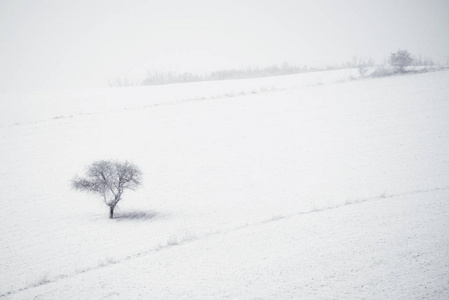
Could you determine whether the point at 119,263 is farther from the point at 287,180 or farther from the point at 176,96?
the point at 176,96

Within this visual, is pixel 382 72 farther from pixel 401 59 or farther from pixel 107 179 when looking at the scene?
pixel 107 179

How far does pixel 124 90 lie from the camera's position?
177 ft

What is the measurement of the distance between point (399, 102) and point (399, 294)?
117 feet

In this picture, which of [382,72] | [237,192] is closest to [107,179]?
[237,192]

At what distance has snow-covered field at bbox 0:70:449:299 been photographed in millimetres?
6590

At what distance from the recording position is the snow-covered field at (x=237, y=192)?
21.6 ft

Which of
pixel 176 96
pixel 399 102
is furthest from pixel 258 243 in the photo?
pixel 176 96

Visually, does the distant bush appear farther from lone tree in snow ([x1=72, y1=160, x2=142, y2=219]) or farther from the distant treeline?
lone tree in snow ([x1=72, y1=160, x2=142, y2=219])

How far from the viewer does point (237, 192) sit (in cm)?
2012

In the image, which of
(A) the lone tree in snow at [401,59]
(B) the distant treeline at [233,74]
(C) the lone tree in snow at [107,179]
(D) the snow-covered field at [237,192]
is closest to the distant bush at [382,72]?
(A) the lone tree in snow at [401,59]

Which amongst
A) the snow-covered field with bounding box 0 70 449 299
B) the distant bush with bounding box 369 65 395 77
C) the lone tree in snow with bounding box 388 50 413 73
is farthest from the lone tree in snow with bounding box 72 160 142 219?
the lone tree in snow with bounding box 388 50 413 73

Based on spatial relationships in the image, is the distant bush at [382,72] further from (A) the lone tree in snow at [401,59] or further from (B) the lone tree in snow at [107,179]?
(B) the lone tree in snow at [107,179]

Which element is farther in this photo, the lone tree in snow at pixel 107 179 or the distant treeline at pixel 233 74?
the distant treeline at pixel 233 74

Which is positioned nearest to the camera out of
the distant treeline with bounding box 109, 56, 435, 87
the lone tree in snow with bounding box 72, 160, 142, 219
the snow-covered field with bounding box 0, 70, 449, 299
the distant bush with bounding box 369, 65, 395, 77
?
the snow-covered field with bounding box 0, 70, 449, 299
